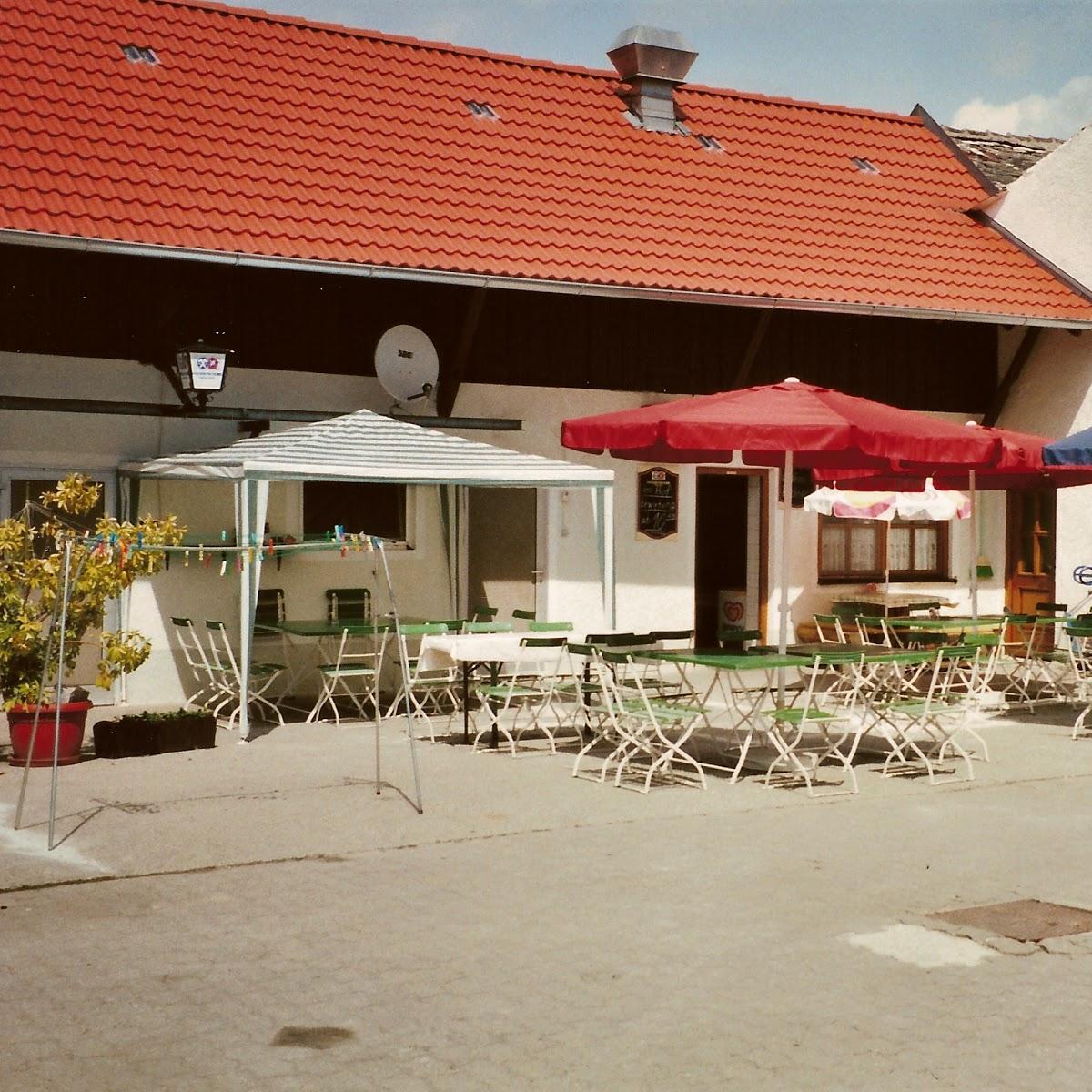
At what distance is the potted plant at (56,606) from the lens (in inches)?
408

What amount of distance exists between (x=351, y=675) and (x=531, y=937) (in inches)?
284

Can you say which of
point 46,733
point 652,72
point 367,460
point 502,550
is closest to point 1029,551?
point 502,550

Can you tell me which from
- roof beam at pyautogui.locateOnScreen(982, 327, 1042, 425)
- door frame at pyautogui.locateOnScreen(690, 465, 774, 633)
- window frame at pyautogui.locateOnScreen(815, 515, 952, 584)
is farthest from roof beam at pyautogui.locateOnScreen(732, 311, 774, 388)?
roof beam at pyautogui.locateOnScreen(982, 327, 1042, 425)

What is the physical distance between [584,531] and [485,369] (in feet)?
5.59

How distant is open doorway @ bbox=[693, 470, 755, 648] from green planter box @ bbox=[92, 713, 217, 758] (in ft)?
22.0

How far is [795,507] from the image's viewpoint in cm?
1659

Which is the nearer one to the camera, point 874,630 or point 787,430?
point 787,430

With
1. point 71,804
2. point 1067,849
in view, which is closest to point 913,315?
point 1067,849

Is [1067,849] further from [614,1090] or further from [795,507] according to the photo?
[795,507]

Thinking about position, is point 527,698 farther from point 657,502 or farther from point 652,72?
point 652,72

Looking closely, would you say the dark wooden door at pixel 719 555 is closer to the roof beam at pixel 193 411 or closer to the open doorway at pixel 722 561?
the open doorway at pixel 722 561

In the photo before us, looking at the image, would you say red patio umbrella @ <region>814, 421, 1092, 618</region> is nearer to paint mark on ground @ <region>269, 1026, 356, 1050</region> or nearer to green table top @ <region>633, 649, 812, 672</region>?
green table top @ <region>633, 649, 812, 672</region>

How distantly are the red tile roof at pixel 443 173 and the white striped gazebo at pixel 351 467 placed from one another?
1597mm

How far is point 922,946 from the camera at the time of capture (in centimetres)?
627
